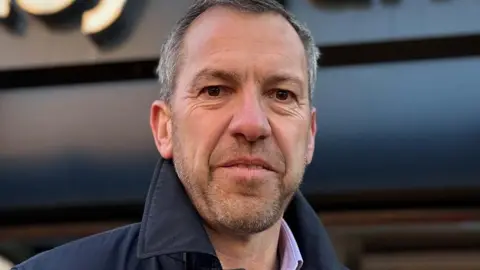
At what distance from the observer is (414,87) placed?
3.13 m

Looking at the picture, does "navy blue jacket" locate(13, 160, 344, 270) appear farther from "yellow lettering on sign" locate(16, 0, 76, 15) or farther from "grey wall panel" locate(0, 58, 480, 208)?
"yellow lettering on sign" locate(16, 0, 76, 15)

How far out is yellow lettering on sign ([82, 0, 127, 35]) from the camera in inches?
127

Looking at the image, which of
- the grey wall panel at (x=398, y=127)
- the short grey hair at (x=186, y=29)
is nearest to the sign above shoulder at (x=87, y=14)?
the grey wall panel at (x=398, y=127)

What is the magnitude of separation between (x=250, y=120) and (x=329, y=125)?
1.84 metres

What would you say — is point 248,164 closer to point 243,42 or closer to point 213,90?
point 213,90

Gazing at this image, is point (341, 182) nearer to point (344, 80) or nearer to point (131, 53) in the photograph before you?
point (344, 80)

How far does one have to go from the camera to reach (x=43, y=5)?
327cm

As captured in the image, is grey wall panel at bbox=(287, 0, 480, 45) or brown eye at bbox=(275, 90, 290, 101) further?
grey wall panel at bbox=(287, 0, 480, 45)

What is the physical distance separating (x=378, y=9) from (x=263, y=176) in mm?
1965

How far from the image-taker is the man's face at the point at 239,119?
1425 mm

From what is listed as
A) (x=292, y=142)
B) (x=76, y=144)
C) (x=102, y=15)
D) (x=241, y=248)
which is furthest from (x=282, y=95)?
(x=76, y=144)

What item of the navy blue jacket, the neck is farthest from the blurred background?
the navy blue jacket

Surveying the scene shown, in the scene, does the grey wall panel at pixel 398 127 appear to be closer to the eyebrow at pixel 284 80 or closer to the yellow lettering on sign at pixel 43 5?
the yellow lettering on sign at pixel 43 5

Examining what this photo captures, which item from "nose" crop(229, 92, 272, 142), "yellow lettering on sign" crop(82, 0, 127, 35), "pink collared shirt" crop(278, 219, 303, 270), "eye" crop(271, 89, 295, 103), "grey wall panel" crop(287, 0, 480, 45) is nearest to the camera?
"nose" crop(229, 92, 272, 142)
